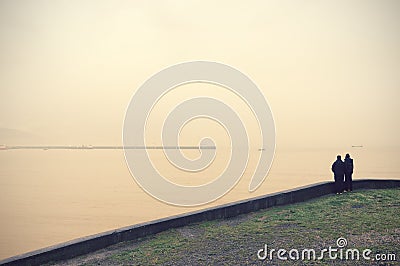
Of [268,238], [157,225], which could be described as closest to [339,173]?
[268,238]

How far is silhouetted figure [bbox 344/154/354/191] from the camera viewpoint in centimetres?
1636

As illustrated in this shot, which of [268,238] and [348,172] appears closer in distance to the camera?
[268,238]

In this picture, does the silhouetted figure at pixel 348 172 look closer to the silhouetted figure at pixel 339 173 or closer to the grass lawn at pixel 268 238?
the silhouetted figure at pixel 339 173

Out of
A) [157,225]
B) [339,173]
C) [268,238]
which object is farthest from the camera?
[339,173]

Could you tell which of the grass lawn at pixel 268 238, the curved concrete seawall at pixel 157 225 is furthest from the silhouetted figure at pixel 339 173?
the grass lawn at pixel 268 238

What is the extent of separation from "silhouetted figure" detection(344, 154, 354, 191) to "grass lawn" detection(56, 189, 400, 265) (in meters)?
3.02

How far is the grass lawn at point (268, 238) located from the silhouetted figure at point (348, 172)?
9.90 feet

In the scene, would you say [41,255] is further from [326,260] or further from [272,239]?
[326,260]

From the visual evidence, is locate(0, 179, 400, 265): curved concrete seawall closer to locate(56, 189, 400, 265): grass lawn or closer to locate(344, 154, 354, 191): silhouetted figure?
locate(56, 189, 400, 265): grass lawn

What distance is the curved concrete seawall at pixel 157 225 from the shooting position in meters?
9.53

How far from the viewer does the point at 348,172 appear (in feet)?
54.0

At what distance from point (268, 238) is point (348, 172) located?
302 inches

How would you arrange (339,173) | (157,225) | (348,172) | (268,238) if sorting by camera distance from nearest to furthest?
1. (268,238)
2. (157,225)
3. (339,173)
4. (348,172)

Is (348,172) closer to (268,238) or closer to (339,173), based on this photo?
(339,173)
